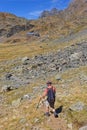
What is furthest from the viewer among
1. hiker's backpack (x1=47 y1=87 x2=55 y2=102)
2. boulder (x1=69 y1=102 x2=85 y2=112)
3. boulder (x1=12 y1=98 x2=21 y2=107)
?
boulder (x1=12 y1=98 x2=21 y2=107)

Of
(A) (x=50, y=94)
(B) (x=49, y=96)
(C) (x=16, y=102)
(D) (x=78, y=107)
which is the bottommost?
(C) (x=16, y=102)

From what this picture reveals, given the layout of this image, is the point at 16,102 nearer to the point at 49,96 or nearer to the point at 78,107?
the point at 78,107

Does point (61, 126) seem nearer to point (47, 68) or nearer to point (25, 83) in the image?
point (25, 83)

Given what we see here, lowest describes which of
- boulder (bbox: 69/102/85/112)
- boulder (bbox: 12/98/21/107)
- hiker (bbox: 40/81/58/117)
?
boulder (bbox: 12/98/21/107)

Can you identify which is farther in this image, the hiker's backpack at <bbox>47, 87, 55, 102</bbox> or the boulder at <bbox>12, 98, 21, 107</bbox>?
the boulder at <bbox>12, 98, 21, 107</bbox>

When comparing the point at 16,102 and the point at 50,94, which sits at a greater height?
the point at 50,94

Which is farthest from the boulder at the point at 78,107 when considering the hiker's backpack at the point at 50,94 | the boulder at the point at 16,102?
the boulder at the point at 16,102

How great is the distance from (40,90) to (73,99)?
7423mm

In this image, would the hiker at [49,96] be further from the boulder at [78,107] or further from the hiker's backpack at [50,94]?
the boulder at [78,107]

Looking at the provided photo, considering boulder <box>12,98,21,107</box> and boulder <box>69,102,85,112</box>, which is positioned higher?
boulder <box>69,102,85,112</box>

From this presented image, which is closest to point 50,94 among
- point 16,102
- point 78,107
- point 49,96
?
point 49,96

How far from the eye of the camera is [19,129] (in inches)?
1014

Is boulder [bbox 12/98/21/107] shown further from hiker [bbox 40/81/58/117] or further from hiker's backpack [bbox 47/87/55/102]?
hiker's backpack [bbox 47/87/55/102]

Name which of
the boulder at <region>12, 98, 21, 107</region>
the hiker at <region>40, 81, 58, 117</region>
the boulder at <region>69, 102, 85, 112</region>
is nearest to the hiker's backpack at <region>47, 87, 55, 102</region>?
the hiker at <region>40, 81, 58, 117</region>
